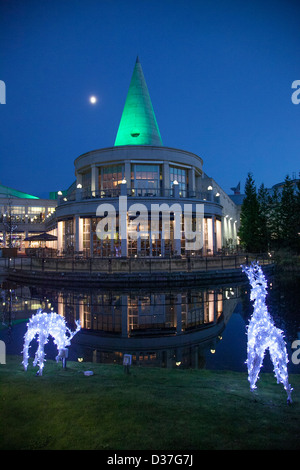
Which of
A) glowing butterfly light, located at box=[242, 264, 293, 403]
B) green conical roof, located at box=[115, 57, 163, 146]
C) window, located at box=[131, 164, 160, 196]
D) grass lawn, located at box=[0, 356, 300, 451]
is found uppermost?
green conical roof, located at box=[115, 57, 163, 146]

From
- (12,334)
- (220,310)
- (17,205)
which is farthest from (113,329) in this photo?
(17,205)

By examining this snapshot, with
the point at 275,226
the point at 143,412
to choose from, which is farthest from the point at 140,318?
the point at 275,226

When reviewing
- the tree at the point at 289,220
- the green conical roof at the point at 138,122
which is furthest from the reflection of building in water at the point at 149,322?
the tree at the point at 289,220

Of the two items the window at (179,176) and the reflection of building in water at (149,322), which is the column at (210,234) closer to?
the window at (179,176)

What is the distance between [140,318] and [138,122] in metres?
31.5

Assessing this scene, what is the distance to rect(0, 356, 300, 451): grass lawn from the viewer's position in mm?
3473

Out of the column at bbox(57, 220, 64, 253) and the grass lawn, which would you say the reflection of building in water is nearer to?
the grass lawn

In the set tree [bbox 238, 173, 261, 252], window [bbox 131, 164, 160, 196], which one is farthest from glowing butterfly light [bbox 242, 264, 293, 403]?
tree [bbox 238, 173, 261, 252]

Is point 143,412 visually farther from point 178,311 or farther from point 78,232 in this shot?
point 78,232

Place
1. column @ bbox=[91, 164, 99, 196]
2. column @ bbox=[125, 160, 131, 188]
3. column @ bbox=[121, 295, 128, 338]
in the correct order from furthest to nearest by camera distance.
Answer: column @ bbox=[91, 164, 99, 196]
column @ bbox=[125, 160, 131, 188]
column @ bbox=[121, 295, 128, 338]

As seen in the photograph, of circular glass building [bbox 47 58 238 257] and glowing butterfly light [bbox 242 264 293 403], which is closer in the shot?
glowing butterfly light [bbox 242 264 293 403]

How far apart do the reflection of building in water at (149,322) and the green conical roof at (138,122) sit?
2493cm

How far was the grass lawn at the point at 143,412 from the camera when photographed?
3.47 m

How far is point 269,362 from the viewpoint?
761cm
